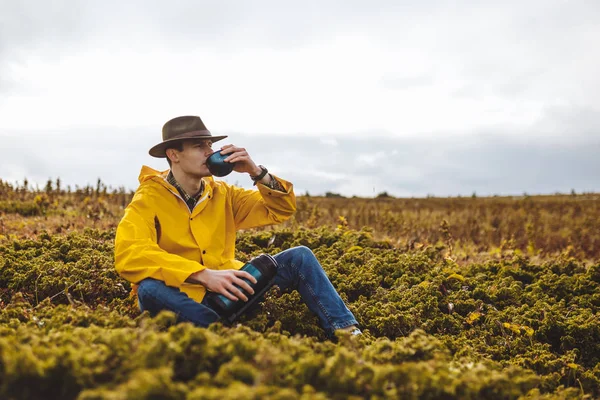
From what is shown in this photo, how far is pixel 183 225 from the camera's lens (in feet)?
14.5

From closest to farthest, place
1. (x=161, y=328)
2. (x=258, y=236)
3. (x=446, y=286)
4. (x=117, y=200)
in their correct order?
(x=161, y=328)
(x=446, y=286)
(x=258, y=236)
(x=117, y=200)

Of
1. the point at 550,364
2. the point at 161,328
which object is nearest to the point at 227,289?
the point at 161,328

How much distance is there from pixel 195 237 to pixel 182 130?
908 millimetres

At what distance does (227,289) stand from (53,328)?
117 cm

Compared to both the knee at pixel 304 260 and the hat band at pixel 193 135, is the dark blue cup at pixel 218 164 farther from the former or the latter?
the knee at pixel 304 260

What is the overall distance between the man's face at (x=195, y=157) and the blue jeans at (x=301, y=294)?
0.99 metres

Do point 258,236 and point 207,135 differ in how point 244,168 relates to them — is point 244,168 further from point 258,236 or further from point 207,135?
point 258,236

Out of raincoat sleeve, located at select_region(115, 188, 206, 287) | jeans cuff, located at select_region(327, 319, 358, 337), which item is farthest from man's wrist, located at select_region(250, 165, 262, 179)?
jeans cuff, located at select_region(327, 319, 358, 337)

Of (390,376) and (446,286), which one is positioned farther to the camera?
(446,286)

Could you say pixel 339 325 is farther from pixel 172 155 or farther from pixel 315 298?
pixel 172 155

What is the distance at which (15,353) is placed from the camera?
2262 millimetres

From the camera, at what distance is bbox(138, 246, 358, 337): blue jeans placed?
379 centimetres

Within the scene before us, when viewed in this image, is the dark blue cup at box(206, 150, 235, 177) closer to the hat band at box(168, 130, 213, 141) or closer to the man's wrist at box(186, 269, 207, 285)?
the hat band at box(168, 130, 213, 141)

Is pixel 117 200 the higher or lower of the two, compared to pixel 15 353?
higher
